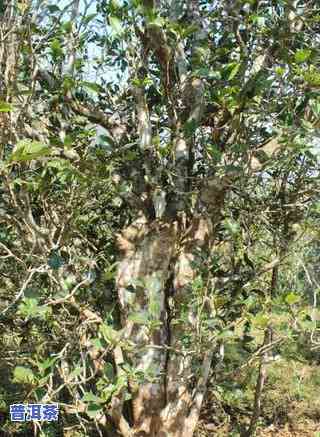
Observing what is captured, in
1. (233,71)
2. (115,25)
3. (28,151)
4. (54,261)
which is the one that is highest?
(115,25)

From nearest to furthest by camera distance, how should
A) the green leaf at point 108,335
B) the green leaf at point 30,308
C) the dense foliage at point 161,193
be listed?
1. the green leaf at point 30,308
2. the green leaf at point 108,335
3. the dense foliage at point 161,193

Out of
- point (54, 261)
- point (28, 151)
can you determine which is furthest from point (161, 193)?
point (28, 151)

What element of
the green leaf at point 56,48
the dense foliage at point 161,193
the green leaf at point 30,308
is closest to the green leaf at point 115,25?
the dense foliage at point 161,193

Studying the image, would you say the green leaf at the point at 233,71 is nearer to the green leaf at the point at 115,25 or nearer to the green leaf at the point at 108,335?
the green leaf at the point at 115,25

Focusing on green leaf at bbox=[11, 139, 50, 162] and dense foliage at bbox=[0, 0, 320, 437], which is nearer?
green leaf at bbox=[11, 139, 50, 162]

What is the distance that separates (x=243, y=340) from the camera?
2.66m

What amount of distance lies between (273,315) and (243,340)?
1.36ft

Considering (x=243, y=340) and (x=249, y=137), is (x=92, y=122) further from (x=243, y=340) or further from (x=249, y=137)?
(x=243, y=340)

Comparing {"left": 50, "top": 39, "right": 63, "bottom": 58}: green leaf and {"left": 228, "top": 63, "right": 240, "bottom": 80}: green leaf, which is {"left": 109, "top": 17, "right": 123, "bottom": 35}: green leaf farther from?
{"left": 228, "top": 63, "right": 240, "bottom": 80}: green leaf

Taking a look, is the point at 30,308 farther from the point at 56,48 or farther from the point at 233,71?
the point at 233,71

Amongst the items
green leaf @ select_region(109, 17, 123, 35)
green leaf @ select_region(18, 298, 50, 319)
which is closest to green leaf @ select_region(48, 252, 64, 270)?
green leaf @ select_region(18, 298, 50, 319)

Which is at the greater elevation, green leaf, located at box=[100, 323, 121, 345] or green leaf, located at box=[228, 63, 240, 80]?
green leaf, located at box=[228, 63, 240, 80]

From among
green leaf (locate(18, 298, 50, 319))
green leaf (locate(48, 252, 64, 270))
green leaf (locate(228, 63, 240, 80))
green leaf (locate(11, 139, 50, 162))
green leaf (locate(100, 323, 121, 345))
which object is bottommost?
green leaf (locate(100, 323, 121, 345))

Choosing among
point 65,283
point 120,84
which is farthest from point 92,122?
point 65,283
